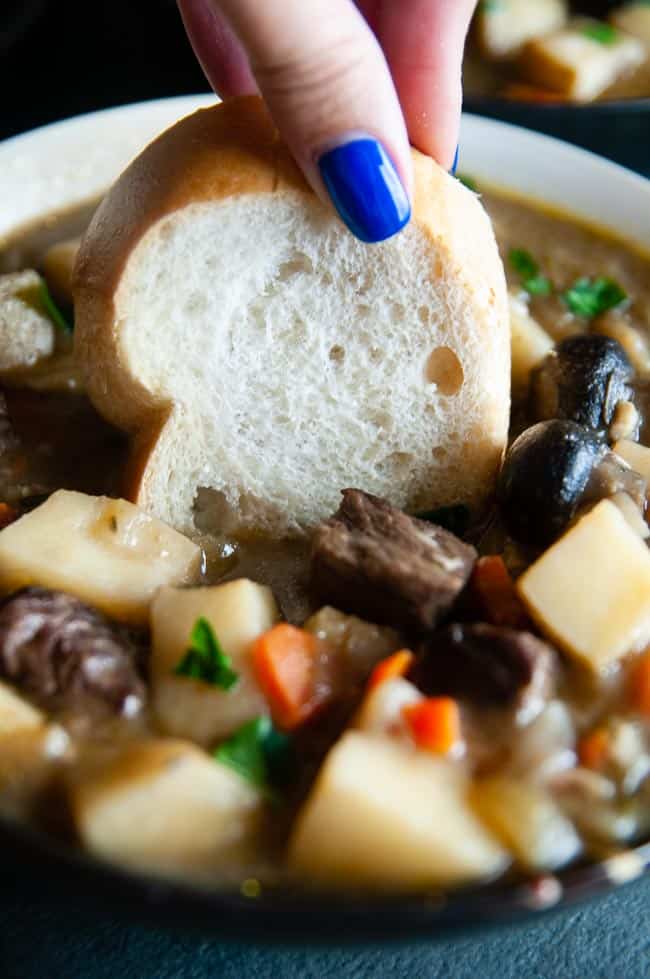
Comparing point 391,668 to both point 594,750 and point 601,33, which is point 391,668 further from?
point 601,33

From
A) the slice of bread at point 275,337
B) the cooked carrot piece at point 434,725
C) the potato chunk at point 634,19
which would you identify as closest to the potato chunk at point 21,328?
the slice of bread at point 275,337

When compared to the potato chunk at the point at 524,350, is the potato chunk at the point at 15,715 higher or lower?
higher

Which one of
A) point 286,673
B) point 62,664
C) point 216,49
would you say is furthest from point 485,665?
point 216,49

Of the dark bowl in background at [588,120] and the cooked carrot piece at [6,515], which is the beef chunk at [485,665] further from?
the dark bowl in background at [588,120]

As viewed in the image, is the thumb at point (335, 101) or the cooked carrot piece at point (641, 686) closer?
the thumb at point (335, 101)

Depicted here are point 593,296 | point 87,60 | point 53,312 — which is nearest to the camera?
point 53,312

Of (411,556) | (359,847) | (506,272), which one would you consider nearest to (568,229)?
(506,272)
